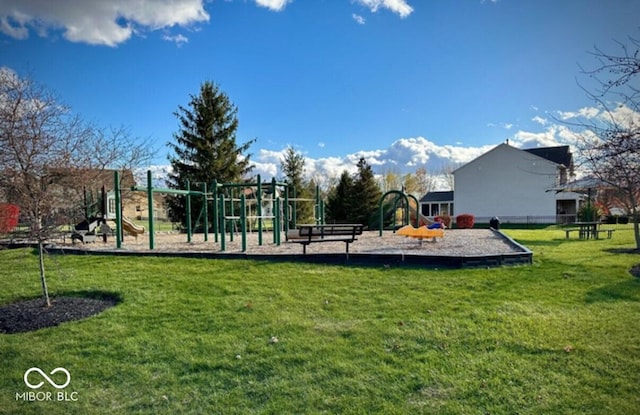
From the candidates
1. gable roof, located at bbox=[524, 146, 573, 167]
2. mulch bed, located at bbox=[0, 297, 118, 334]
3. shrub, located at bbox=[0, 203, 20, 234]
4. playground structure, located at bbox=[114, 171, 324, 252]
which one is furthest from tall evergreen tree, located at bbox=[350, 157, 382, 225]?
mulch bed, located at bbox=[0, 297, 118, 334]

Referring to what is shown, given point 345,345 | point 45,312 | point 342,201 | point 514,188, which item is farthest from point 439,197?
point 45,312

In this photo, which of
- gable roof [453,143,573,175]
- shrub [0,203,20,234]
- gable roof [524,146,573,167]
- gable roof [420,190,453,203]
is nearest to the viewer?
shrub [0,203,20,234]

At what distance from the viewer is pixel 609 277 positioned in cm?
765

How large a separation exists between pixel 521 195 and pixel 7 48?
40654mm

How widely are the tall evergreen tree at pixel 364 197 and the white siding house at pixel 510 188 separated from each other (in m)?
15.0

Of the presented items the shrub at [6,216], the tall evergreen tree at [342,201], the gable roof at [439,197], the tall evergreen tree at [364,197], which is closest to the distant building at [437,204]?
the gable roof at [439,197]

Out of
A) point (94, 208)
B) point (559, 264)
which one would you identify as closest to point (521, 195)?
point (559, 264)

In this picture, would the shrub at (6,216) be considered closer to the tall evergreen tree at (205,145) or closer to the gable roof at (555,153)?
the tall evergreen tree at (205,145)

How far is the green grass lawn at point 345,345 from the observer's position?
12.1 ft

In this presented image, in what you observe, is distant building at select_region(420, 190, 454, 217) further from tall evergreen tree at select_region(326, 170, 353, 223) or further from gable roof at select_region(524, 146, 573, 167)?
tall evergreen tree at select_region(326, 170, 353, 223)

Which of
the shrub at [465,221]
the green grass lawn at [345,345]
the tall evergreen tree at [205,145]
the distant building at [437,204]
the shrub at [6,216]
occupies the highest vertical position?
the tall evergreen tree at [205,145]

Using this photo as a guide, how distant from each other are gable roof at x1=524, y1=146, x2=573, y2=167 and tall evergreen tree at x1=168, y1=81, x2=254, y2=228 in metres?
32.7

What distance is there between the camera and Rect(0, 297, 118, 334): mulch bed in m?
5.68

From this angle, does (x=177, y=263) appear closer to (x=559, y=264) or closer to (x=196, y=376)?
(x=196, y=376)
